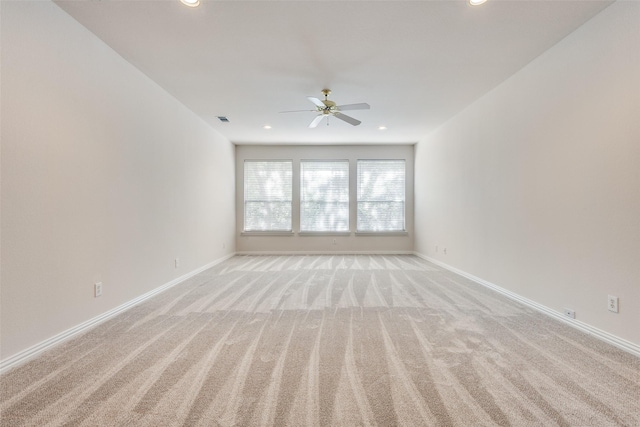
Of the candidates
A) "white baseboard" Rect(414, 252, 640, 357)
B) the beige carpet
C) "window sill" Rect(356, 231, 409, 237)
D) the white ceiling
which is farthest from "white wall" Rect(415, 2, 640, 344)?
"window sill" Rect(356, 231, 409, 237)

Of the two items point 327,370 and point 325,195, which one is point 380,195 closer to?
point 325,195

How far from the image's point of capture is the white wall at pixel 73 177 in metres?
1.86

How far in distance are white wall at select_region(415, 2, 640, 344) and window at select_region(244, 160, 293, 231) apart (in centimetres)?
417

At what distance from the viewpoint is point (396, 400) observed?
1.48 meters

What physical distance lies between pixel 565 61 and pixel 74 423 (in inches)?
177

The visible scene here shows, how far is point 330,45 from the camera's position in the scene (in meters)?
2.67

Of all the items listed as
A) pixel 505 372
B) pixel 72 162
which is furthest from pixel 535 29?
pixel 72 162

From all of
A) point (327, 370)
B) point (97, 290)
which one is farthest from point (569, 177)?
point (97, 290)

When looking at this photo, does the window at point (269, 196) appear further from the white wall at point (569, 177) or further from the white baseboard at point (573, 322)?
the white baseboard at point (573, 322)

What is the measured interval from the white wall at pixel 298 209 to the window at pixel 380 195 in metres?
0.15

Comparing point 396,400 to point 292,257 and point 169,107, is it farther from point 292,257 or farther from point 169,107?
point 292,257

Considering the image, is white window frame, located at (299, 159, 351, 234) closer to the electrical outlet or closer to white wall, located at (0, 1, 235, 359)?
white wall, located at (0, 1, 235, 359)

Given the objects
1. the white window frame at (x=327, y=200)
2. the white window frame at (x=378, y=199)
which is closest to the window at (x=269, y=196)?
the white window frame at (x=327, y=200)

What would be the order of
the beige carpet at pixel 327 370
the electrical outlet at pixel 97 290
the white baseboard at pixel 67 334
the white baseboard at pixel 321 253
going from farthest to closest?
the white baseboard at pixel 321 253
the electrical outlet at pixel 97 290
the white baseboard at pixel 67 334
the beige carpet at pixel 327 370
